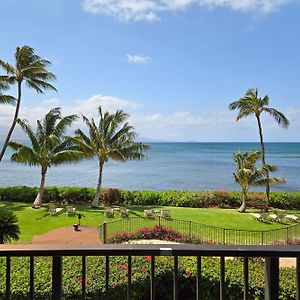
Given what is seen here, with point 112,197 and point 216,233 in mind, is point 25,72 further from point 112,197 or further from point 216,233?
point 216,233

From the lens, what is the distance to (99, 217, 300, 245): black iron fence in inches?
603

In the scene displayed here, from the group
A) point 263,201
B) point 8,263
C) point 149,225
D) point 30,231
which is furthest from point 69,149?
point 8,263

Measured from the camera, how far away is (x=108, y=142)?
84.4 feet

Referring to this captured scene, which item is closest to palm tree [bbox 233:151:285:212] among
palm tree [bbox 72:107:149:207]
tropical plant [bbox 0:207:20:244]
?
palm tree [bbox 72:107:149:207]

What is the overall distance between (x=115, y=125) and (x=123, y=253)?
78.9ft

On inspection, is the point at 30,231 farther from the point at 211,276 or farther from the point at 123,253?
the point at 123,253

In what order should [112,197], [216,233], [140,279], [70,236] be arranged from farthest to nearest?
1. [112,197]
2. [216,233]
3. [70,236]
4. [140,279]

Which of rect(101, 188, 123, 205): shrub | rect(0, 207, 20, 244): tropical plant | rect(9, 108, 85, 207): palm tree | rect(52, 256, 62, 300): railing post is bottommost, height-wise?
rect(101, 188, 123, 205): shrub

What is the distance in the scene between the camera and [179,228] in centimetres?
1745

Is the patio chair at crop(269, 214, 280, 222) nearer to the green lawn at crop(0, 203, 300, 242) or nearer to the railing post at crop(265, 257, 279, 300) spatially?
the green lawn at crop(0, 203, 300, 242)

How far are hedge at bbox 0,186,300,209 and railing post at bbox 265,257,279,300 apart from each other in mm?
24559

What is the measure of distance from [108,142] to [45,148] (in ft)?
14.8

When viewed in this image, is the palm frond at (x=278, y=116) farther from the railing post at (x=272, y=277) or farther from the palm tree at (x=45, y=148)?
the railing post at (x=272, y=277)

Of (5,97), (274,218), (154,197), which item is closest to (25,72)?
(5,97)
